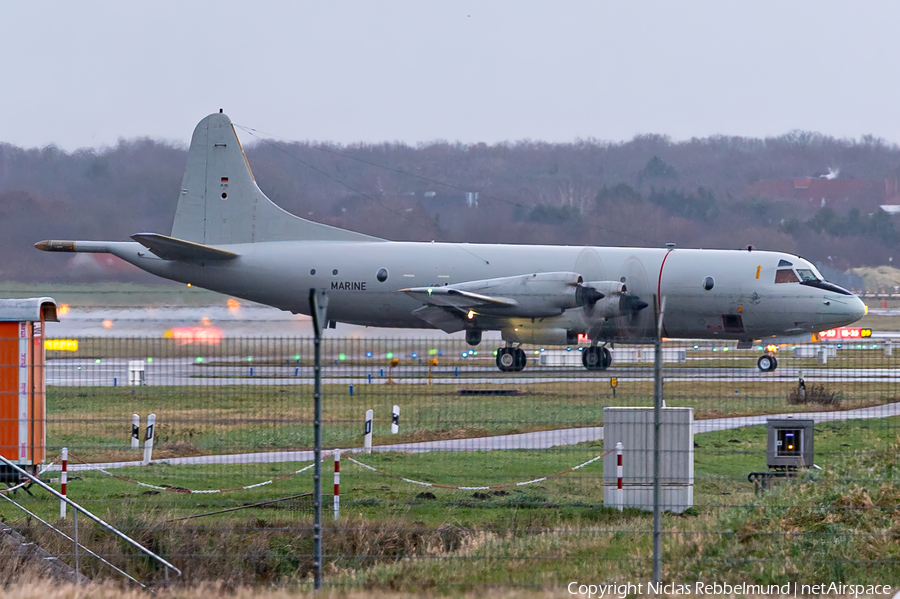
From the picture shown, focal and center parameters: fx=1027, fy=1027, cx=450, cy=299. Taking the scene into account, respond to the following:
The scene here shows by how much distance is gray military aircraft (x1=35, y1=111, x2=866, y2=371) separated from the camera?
32.0 meters

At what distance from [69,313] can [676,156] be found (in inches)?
1641

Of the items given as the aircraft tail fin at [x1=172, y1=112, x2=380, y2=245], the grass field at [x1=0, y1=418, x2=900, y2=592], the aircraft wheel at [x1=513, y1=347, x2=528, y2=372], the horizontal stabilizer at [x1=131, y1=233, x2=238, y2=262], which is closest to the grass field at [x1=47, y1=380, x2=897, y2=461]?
the aircraft wheel at [x1=513, y1=347, x2=528, y2=372]

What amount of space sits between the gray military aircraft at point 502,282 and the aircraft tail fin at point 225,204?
0.08m

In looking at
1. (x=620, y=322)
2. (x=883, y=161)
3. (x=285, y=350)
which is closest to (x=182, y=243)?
(x=620, y=322)

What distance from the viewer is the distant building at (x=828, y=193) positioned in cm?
6234

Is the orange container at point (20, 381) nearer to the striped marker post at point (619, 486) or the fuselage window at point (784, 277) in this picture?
the striped marker post at point (619, 486)

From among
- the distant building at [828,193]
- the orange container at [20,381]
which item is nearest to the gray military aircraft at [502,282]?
the orange container at [20,381]

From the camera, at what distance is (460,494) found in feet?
44.7

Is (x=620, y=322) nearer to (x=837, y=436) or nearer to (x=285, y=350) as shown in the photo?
(x=837, y=436)

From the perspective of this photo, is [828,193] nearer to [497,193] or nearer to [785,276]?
[497,193]

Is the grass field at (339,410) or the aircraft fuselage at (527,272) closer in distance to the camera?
→ the grass field at (339,410)

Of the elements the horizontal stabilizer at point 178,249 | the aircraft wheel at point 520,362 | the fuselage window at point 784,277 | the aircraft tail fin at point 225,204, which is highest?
the aircraft tail fin at point 225,204

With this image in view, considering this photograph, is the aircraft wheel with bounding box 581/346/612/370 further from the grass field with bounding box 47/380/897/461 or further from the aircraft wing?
the grass field with bounding box 47/380/897/461

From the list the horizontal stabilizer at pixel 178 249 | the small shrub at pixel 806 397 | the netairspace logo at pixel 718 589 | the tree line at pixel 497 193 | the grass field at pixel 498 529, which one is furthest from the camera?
the tree line at pixel 497 193
